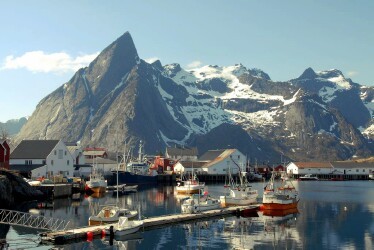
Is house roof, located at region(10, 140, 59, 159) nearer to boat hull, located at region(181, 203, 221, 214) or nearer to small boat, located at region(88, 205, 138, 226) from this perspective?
boat hull, located at region(181, 203, 221, 214)

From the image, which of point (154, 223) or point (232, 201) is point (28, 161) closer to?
point (232, 201)

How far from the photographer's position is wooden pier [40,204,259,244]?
49.7 m

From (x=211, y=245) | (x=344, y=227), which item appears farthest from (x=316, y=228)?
(x=211, y=245)

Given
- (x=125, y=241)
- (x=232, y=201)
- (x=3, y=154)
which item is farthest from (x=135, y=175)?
(x=125, y=241)

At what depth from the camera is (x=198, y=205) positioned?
72.8 meters

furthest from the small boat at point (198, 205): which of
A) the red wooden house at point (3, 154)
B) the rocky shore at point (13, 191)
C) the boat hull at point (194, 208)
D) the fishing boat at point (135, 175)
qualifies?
the fishing boat at point (135, 175)

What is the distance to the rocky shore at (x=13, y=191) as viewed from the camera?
7631 centimetres

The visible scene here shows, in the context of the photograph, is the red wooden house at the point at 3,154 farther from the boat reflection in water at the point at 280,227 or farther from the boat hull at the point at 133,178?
the boat reflection in water at the point at 280,227

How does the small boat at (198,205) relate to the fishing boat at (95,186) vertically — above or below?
below

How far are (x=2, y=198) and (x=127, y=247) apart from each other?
111 ft

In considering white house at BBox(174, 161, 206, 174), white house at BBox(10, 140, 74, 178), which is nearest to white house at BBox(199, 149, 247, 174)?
white house at BBox(174, 161, 206, 174)

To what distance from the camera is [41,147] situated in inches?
5002

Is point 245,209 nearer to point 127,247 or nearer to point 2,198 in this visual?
point 127,247

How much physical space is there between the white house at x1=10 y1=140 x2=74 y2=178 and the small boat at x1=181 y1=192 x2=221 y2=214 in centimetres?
5436
